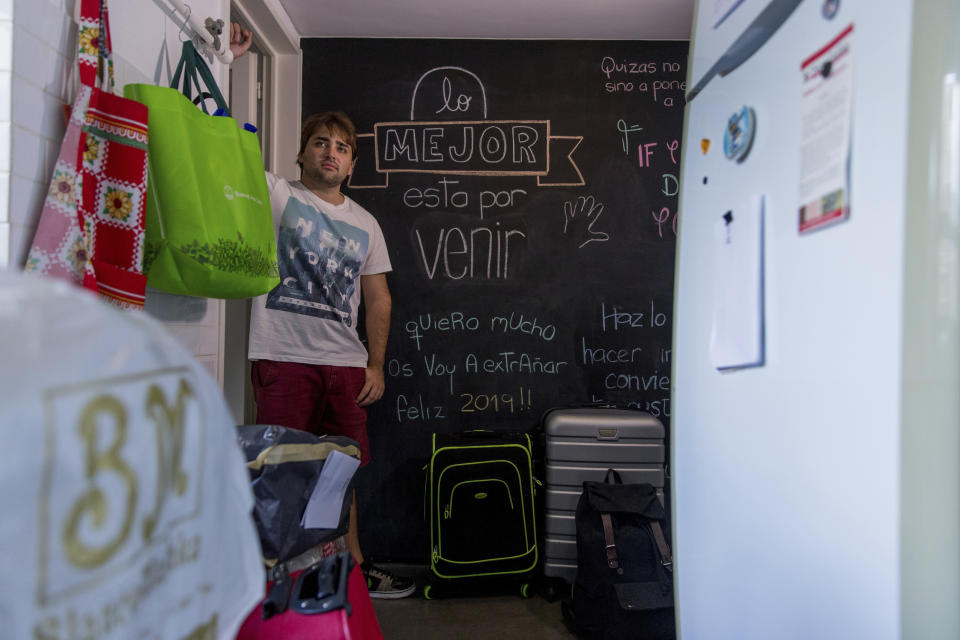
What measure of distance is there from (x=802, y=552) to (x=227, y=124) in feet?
4.59

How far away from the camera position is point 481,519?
2.28m

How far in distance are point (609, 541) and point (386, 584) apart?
874 millimetres

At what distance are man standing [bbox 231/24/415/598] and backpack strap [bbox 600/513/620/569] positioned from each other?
0.79m

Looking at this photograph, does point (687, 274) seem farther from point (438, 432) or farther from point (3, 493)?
point (438, 432)

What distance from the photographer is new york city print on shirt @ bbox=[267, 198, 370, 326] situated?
2.06 metres

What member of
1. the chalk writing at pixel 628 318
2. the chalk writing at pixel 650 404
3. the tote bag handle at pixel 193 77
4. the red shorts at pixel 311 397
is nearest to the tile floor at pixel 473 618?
the red shorts at pixel 311 397

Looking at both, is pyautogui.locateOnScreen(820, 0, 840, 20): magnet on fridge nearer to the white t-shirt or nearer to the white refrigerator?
the white refrigerator

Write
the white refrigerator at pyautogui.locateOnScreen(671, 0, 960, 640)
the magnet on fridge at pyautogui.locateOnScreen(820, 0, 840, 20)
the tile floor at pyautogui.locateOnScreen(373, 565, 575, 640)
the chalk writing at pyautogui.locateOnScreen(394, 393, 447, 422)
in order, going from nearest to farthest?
the white refrigerator at pyautogui.locateOnScreen(671, 0, 960, 640), the magnet on fridge at pyautogui.locateOnScreen(820, 0, 840, 20), the tile floor at pyautogui.locateOnScreen(373, 565, 575, 640), the chalk writing at pyautogui.locateOnScreen(394, 393, 447, 422)

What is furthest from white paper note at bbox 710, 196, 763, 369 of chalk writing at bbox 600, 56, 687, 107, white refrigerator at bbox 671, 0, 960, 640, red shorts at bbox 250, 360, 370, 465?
chalk writing at bbox 600, 56, 687, 107

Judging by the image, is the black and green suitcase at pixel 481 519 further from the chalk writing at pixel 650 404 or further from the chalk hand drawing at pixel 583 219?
the chalk hand drawing at pixel 583 219

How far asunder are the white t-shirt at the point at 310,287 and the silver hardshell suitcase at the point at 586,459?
845mm

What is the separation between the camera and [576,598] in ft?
6.66

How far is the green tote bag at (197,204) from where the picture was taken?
1261 millimetres

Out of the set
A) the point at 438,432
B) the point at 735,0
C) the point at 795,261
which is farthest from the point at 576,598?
A: the point at 735,0
